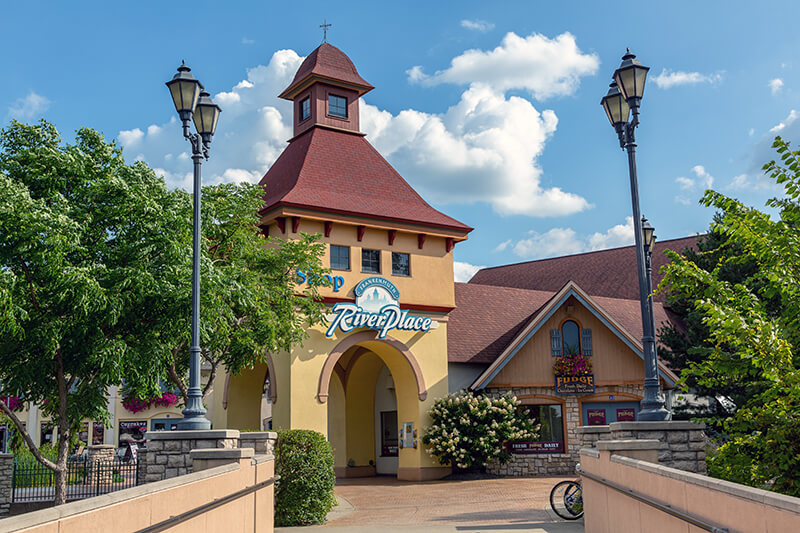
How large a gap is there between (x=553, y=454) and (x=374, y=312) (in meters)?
8.65

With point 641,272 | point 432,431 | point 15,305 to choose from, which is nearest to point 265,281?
point 15,305

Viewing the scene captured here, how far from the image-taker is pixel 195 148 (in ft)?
43.8

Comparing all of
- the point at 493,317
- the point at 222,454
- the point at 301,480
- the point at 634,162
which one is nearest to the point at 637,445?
the point at 634,162

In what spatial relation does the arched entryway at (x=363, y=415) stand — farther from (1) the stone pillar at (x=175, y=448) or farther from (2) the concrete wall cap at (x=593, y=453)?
(1) the stone pillar at (x=175, y=448)

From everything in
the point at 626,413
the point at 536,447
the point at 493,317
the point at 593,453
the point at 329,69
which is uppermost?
the point at 329,69

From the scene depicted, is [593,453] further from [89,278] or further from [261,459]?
[89,278]

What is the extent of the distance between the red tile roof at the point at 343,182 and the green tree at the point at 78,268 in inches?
325

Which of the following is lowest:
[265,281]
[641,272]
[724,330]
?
[724,330]

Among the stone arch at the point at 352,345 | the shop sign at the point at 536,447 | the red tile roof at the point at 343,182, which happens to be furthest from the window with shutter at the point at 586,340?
the stone arch at the point at 352,345

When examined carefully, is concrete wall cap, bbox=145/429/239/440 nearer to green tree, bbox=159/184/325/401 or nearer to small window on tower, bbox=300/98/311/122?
green tree, bbox=159/184/325/401

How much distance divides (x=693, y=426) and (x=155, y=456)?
843 centimetres

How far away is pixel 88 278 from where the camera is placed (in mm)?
15180

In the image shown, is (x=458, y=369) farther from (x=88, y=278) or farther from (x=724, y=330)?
(x=724, y=330)

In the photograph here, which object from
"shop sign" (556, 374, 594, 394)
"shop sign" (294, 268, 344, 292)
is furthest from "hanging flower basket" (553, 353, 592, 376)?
"shop sign" (294, 268, 344, 292)
